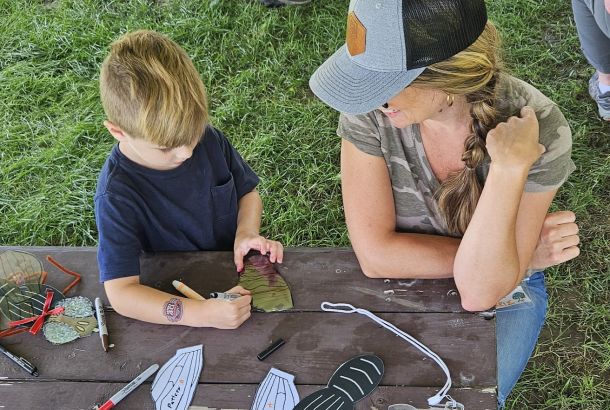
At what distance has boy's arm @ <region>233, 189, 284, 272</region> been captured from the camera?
1739 millimetres

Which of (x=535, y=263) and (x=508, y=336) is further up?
(x=535, y=263)

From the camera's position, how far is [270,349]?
5.04 feet

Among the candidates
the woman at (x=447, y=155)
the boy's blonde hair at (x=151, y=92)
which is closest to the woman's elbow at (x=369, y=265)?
the woman at (x=447, y=155)

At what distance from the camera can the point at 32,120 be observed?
11.0ft

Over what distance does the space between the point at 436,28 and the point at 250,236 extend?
0.83 m

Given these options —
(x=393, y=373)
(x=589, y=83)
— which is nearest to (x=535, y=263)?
(x=393, y=373)

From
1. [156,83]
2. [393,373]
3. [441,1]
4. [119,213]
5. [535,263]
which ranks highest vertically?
[441,1]

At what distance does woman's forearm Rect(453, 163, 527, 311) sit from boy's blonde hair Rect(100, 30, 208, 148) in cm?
75

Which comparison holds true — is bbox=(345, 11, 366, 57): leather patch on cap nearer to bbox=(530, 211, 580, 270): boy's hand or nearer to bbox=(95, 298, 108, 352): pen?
bbox=(530, 211, 580, 270): boy's hand

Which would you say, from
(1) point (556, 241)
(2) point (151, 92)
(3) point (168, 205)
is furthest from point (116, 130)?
(1) point (556, 241)

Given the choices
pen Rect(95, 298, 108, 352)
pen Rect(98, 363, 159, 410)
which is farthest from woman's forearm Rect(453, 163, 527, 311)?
pen Rect(95, 298, 108, 352)

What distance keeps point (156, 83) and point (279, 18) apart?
7.41ft

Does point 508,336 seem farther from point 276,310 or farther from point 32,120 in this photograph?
point 32,120

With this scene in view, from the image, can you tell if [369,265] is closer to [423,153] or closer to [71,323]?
[423,153]
